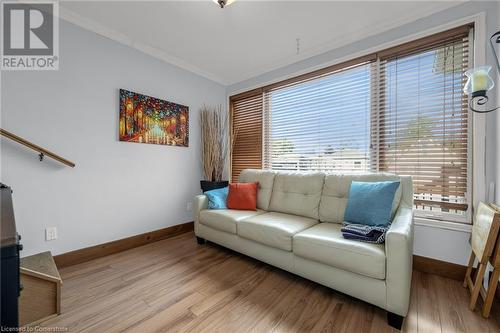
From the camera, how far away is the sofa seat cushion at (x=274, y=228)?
6.01ft

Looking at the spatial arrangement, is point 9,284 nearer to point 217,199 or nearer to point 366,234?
point 366,234

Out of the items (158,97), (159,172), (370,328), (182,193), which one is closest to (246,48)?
(158,97)

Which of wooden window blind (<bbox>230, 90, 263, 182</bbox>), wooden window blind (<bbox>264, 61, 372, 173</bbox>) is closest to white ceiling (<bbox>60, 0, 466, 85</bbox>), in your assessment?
wooden window blind (<bbox>264, 61, 372, 173</bbox>)

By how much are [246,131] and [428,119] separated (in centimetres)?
236

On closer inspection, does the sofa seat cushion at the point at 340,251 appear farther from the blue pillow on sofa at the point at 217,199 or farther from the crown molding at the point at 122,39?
the crown molding at the point at 122,39

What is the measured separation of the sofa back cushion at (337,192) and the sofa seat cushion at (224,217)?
724mm

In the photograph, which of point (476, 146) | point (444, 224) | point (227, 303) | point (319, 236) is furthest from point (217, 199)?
point (476, 146)

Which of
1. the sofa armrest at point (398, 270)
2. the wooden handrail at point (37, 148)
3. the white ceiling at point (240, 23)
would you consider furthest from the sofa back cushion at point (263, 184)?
the wooden handrail at point (37, 148)

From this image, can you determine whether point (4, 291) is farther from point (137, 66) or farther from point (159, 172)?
point (137, 66)

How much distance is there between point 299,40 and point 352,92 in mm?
875

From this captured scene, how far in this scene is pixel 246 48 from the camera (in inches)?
107

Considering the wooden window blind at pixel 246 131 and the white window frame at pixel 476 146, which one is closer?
the white window frame at pixel 476 146

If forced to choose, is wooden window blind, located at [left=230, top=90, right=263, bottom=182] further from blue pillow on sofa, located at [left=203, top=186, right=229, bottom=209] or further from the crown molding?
blue pillow on sofa, located at [left=203, top=186, right=229, bottom=209]

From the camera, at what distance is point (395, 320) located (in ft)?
4.37
